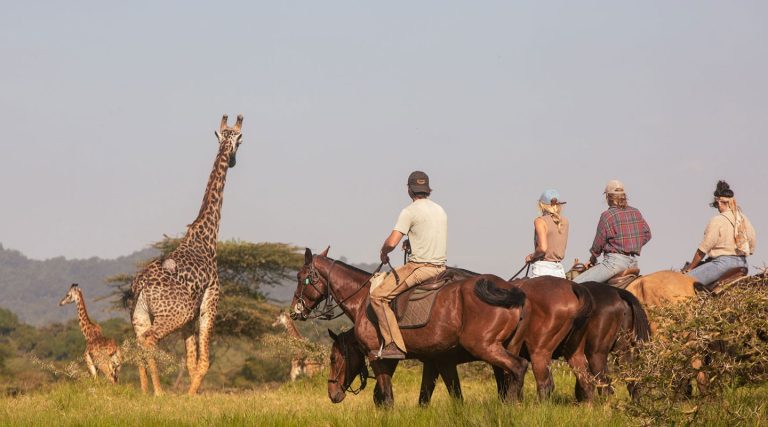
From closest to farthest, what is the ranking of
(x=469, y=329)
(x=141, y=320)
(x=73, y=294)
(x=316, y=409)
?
(x=469, y=329)
(x=316, y=409)
(x=141, y=320)
(x=73, y=294)

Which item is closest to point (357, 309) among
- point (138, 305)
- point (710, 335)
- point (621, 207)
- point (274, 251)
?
point (621, 207)

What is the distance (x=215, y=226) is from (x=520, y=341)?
400 inches

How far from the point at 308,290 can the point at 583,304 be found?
11.8ft

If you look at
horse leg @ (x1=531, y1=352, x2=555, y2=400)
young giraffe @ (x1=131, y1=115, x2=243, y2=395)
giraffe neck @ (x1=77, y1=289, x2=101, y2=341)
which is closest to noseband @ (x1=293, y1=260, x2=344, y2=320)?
horse leg @ (x1=531, y1=352, x2=555, y2=400)

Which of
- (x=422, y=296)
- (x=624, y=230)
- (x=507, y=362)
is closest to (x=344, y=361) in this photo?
(x=422, y=296)

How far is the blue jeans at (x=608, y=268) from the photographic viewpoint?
1392 centimetres

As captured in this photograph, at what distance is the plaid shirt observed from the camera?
13812 mm

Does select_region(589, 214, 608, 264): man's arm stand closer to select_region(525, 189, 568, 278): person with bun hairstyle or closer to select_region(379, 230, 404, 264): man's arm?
select_region(525, 189, 568, 278): person with bun hairstyle

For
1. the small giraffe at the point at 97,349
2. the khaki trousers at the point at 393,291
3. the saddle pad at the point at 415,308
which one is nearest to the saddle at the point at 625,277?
the khaki trousers at the point at 393,291

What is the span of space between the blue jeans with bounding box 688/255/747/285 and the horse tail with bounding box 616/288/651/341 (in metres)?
1.61

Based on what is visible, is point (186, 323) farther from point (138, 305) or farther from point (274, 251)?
point (274, 251)

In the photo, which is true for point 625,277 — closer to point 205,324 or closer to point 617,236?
point 617,236

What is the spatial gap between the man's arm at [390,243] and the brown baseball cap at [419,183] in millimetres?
581

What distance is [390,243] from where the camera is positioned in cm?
1227
